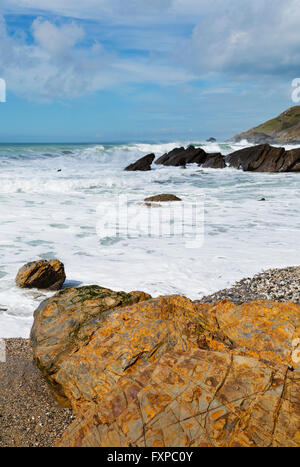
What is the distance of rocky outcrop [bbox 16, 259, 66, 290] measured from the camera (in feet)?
20.2

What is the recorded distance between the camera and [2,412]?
296 centimetres

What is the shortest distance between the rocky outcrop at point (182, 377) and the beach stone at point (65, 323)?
0.02 meters

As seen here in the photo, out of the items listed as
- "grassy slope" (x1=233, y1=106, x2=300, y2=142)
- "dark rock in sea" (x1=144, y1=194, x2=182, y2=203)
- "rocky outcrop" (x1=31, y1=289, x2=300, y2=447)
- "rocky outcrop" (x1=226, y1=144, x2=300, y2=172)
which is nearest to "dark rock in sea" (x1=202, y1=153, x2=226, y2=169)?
"rocky outcrop" (x1=226, y1=144, x2=300, y2=172)

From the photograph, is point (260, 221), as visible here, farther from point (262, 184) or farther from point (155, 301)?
point (262, 184)

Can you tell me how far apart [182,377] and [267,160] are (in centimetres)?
3183

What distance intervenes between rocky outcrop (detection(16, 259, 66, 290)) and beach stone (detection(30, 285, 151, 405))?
2515mm

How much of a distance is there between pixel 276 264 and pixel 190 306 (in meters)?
4.66

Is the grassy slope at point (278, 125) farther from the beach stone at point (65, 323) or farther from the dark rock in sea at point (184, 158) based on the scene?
the beach stone at point (65, 323)

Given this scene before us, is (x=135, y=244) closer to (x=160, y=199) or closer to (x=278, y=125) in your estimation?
(x=160, y=199)

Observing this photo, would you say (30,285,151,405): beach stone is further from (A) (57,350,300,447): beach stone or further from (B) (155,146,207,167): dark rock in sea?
(B) (155,146,207,167): dark rock in sea

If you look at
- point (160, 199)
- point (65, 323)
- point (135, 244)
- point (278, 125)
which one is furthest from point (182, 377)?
point (278, 125)

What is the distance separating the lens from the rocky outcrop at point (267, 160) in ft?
98.4

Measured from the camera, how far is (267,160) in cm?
3125

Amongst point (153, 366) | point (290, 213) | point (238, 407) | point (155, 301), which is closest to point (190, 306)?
point (155, 301)
